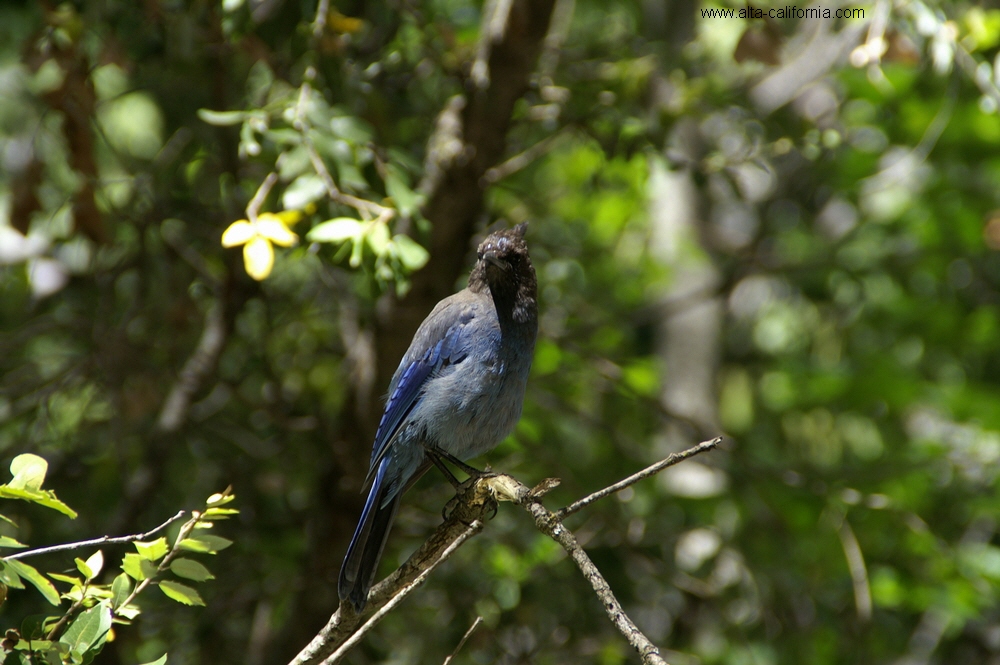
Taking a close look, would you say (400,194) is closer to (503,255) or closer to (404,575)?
(503,255)

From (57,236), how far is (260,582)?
177cm

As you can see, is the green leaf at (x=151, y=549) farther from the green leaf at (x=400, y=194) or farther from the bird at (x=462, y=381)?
the green leaf at (x=400, y=194)

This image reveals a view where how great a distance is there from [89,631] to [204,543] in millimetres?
273

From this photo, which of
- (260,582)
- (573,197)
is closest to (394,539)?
(260,582)

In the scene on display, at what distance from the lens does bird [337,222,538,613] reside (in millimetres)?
3146

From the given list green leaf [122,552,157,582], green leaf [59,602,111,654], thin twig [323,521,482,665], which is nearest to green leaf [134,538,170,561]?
green leaf [122,552,157,582]

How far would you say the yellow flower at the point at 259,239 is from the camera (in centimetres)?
262

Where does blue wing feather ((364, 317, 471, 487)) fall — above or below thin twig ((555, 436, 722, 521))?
below

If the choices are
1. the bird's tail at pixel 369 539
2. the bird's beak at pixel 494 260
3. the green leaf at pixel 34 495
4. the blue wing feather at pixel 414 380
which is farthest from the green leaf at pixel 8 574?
the bird's beak at pixel 494 260

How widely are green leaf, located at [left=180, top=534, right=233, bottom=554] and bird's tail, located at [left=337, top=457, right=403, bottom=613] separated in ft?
2.16

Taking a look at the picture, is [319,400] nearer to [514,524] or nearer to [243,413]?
[243,413]

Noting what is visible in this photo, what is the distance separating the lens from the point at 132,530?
4.01 meters

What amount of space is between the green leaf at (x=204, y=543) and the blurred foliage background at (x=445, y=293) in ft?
3.26

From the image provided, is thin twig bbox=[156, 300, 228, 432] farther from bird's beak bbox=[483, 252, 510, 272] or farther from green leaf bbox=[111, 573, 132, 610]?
green leaf bbox=[111, 573, 132, 610]
